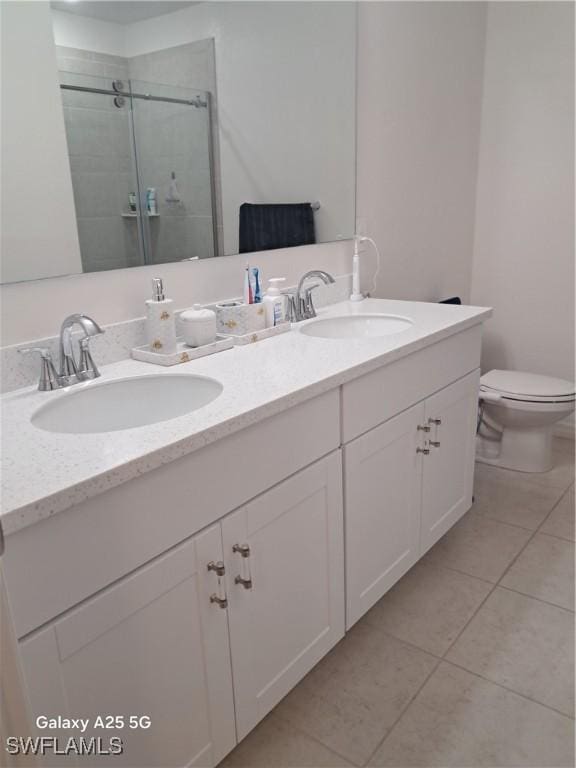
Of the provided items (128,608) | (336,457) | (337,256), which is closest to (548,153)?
(337,256)

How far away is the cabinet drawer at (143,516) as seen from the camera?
2.75 ft

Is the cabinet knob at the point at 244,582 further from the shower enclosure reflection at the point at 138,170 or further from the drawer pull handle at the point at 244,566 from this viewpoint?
A: the shower enclosure reflection at the point at 138,170

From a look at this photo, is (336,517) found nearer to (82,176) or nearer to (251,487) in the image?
(251,487)

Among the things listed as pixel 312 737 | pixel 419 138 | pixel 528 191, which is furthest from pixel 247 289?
pixel 528 191

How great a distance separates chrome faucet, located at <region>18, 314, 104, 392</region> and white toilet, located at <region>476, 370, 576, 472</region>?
1811 mm

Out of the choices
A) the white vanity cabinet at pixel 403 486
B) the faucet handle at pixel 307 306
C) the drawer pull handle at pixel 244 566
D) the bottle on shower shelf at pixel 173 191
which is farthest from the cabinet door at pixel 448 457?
the bottle on shower shelf at pixel 173 191

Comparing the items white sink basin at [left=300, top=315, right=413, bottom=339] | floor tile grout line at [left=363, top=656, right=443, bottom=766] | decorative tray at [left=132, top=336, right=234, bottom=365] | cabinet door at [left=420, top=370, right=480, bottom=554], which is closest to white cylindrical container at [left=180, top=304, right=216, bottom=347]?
decorative tray at [left=132, top=336, right=234, bottom=365]

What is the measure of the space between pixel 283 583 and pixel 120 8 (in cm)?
136

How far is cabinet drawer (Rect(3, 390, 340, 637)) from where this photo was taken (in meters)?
0.84

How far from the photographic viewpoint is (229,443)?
3.65 feet

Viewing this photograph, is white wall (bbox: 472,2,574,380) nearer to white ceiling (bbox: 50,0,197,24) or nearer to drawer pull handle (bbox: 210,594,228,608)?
white ceiling (bbox: 50,0,197,24)

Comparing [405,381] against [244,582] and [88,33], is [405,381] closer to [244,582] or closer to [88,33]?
[244,582]

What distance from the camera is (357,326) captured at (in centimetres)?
196

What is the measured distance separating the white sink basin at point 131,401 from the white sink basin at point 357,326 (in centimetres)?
61
